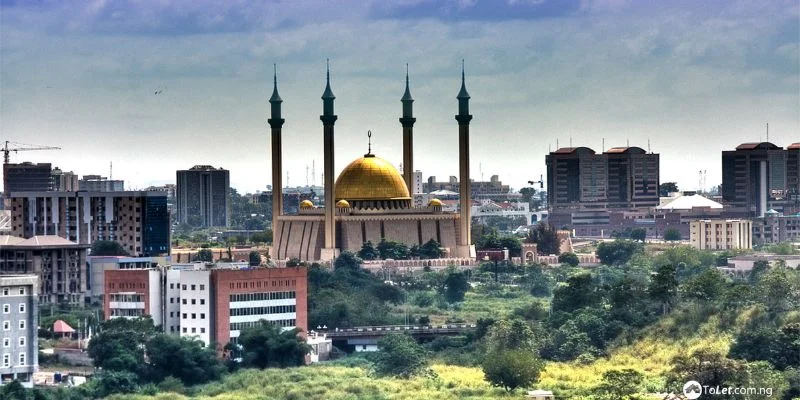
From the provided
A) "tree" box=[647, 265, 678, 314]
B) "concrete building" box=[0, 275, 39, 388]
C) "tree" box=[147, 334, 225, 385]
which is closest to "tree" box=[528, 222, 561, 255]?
"tree" box=[647, 265, 678, 314]

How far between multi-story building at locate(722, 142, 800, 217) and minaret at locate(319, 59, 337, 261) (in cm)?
5141

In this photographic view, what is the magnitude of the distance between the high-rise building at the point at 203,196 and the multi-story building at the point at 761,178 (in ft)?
136

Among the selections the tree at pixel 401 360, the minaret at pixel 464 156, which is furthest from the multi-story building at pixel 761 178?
the tree at pixel 401 360

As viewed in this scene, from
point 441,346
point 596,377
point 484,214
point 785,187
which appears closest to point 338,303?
point 441,346

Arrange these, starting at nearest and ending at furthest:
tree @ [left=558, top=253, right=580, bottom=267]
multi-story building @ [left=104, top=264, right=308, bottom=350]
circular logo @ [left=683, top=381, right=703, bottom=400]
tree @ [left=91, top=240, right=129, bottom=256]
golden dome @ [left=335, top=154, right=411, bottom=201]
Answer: circular logo @ [left=683, top=381, right=703, bottom=400], multi-story building @ [left=104, top=264, right=308, bottom=350], tree @ [left=91, top=240, right=129, bottom=256], golden dome @ [left=335, top=154, right=411, bottom=201], tree @ [left=558, top=253, right=580, bottom=267]

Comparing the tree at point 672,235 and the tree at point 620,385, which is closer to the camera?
the tree at point 620,385

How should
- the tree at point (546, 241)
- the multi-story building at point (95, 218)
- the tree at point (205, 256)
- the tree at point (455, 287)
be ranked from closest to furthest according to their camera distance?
1. the tree at point (455, 287)
2. the multi-story building at point (95, 218)
3. the tree at point (205, 256)
4. the tree at point (546, 241)

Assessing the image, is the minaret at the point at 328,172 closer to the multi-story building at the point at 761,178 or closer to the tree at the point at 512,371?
the tree at the point at 512,371

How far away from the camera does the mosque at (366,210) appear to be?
10631cm

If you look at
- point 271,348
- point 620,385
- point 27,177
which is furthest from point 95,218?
point 27,177

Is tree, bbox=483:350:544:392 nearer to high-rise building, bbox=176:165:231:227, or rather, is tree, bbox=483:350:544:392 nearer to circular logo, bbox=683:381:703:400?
circular logo, bbox=683:381:703:400

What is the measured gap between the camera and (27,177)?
15388 centimetres

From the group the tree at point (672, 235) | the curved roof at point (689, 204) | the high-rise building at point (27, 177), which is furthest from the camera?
the curved roof at point (689, 204)

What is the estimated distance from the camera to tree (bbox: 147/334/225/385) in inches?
2667
